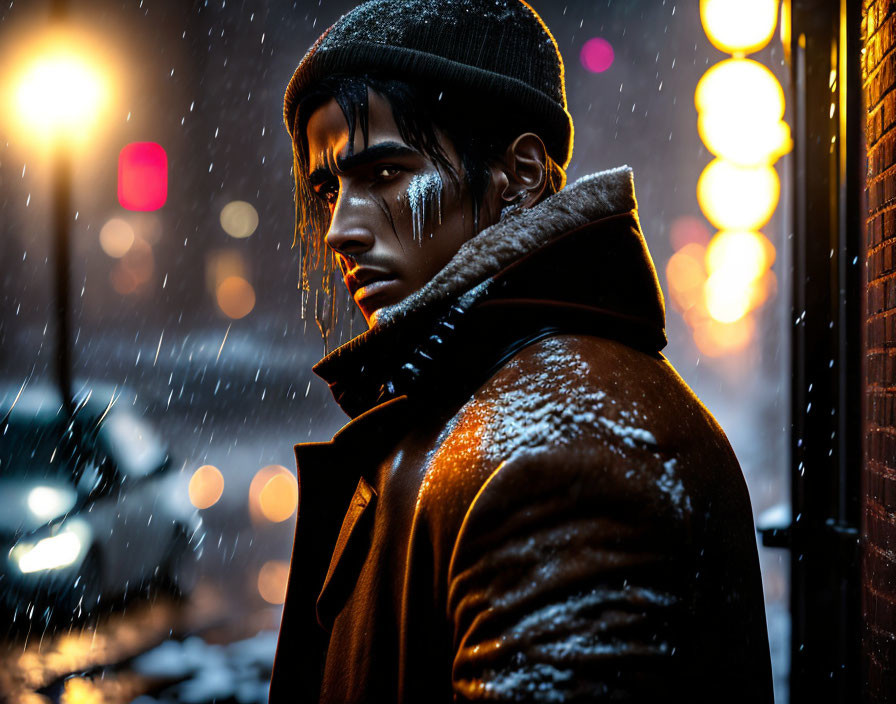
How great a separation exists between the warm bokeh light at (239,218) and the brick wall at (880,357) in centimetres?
2847

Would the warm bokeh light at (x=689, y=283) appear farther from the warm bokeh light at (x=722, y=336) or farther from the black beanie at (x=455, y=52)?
the black beanie at (x=455, y=52)

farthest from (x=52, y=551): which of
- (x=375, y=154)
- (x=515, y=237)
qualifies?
(x=515, y=237)

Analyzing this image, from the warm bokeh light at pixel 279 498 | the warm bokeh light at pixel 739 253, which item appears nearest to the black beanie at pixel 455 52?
the warm bokeh light at pixel 739 253

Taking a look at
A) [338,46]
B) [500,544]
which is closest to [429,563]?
[500,544]

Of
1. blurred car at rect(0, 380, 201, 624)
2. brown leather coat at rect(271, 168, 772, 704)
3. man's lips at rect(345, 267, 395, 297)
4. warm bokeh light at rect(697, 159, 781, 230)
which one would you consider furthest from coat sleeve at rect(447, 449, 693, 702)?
blurred car at rect(0, 380, 201, 624)

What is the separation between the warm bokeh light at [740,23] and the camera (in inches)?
138

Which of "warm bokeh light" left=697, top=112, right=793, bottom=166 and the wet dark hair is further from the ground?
"warm bokeh light" left=697, top=112, right=793, bottom=166

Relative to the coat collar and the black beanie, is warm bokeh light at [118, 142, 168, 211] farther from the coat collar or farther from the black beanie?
the coat collar

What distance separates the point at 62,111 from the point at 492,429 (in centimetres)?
797

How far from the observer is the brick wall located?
196cm

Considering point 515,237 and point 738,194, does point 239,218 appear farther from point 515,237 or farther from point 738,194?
point 515,237

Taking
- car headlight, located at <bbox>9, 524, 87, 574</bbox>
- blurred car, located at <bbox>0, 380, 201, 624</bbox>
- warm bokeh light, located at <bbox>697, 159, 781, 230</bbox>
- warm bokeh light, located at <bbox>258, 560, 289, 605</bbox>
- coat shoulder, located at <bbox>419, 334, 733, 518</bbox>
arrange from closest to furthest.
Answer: coat shoulder, located at <bbox>419, 334, 733, 518</bbox>, warm bokeh light, located at <bbox>697, 159, 781, 230</bbox>, car headlight, located at <bbox>9, 524, 87, 574</bbox>, blurred car, located at <bbox>0, 380, 201, 624</bbox>, warm bokeh light, located at <bbox>258, 560, 289, 605</bbox>

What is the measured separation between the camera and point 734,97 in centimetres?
375

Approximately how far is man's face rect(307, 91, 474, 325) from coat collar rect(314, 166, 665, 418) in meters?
0.13
